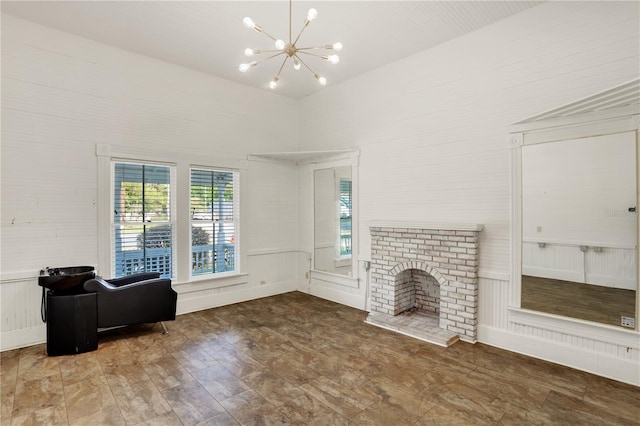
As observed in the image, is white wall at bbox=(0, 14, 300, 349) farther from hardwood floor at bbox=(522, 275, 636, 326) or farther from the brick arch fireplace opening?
hardwood floor at bbox=(522, 275, 636, 326)

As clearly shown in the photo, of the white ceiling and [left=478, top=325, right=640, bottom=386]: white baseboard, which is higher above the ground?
the white ceiling

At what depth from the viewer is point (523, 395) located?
9.07ft

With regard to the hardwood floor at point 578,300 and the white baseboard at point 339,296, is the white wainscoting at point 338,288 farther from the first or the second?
the hardwood floor at point 578,300

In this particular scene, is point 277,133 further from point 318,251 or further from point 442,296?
point 442,296

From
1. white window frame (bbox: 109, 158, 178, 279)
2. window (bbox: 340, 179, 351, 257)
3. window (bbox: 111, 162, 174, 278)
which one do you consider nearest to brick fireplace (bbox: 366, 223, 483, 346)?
window (bbox: 340, 179, 351, 257)

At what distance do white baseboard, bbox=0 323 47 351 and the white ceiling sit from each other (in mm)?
3639

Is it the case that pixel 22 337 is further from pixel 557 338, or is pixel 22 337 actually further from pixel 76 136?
pixel 557 338

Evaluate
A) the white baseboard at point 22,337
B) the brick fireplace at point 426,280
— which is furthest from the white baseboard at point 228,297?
the brick fireplace at point 426,280

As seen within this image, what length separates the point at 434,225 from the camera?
406cm

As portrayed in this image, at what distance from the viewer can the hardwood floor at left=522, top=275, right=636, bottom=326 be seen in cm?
306

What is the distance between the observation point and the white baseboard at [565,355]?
2979 millimetres

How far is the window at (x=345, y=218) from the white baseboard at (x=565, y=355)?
2.31m

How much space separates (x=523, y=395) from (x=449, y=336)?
1117 millimetres

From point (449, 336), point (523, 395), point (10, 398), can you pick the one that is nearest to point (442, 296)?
point (449, 336)
